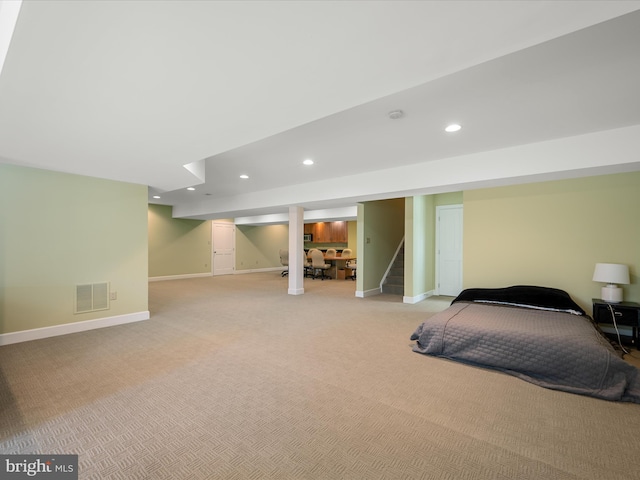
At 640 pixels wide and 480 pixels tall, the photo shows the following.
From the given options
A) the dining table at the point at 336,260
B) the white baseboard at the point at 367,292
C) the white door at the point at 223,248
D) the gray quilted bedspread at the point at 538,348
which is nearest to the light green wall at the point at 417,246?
the white baseboard at the point at 367,292

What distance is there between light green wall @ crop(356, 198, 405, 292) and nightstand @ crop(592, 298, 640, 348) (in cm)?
403

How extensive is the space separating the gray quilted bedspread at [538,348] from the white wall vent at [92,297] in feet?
14.6

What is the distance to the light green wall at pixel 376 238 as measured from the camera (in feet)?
22.8

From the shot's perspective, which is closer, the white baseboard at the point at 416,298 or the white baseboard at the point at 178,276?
the white baseboard at the point at 416,298

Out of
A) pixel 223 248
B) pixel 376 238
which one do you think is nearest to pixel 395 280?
pixel 376 238

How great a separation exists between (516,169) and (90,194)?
5.90m

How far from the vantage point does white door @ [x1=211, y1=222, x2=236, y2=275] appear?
10.9 meters

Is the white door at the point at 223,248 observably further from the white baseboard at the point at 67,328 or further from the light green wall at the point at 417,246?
the light green wall at the point at 417,246

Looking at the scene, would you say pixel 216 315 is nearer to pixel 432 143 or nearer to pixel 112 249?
pixel 112 249

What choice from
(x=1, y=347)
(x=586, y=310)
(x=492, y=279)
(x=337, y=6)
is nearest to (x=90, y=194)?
(x=1, y=347)

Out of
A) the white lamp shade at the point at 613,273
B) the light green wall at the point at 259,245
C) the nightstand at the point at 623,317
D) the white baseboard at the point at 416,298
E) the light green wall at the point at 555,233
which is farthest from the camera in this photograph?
the light green wall at the point at 259,245

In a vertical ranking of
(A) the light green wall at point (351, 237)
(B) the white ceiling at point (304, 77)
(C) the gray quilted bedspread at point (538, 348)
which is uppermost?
(B) the white ceiling at point (304, 77)

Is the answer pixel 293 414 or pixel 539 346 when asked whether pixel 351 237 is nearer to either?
pixel 539 346

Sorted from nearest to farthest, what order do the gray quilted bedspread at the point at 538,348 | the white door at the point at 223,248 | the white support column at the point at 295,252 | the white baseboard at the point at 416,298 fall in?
the gray quilted bedspread at the point at 538,348
the white baseboard at the point at 416,298
the white support column at the point at 295,252
the white door at the point at 223,248
